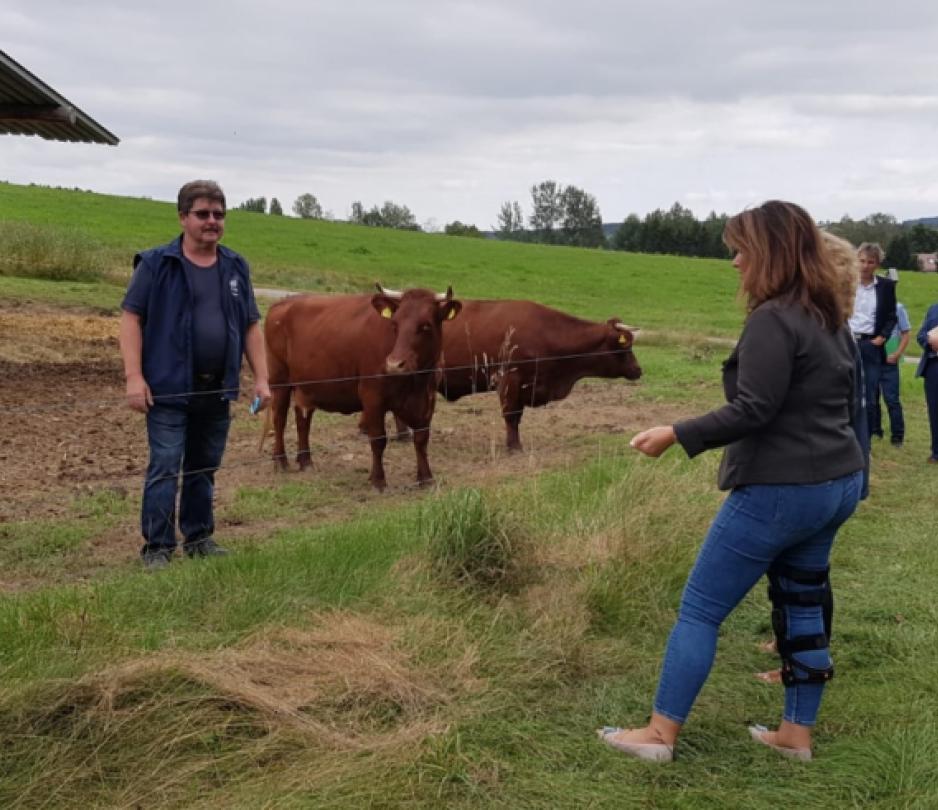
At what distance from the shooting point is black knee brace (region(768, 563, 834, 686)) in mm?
3691

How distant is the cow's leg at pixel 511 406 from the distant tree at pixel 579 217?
92.4 m

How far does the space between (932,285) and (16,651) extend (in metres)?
49.9

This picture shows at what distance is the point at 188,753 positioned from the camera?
11.2ft

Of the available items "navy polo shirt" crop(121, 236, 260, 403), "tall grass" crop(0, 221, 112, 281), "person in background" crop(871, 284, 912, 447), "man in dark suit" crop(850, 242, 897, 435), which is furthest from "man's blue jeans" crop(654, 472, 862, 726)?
"tall grass" crop(0, 221, 112, 281)

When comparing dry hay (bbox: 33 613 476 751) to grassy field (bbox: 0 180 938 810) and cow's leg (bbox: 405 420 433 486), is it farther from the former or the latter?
cow's leg (bbox: 405 420 433 486)

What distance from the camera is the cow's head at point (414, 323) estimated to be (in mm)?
8594

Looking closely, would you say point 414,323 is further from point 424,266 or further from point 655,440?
point 424,266

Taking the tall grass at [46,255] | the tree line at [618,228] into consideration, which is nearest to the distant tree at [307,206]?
the tree line at [618,228]

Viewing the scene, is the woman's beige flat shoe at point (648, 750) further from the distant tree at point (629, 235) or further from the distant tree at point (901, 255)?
the distant tree at point (629, 235)

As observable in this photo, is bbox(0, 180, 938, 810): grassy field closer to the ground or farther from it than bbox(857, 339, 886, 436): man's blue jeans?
closer to the ground

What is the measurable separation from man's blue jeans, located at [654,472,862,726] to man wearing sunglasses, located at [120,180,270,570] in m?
3.07

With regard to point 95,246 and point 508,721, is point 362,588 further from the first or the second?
point 95,246

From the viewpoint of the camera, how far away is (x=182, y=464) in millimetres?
6035

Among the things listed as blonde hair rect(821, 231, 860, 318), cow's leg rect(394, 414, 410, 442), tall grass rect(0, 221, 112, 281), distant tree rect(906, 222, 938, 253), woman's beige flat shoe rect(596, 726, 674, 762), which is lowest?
cow's leg rect(394, 414, 410, 442)
